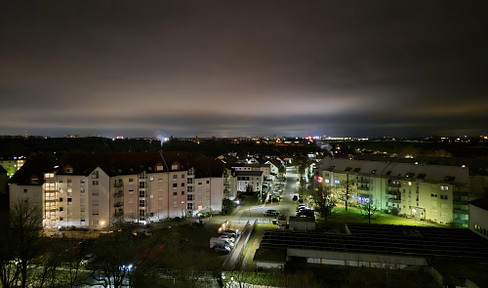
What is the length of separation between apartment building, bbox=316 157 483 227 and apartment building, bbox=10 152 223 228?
27.6 m

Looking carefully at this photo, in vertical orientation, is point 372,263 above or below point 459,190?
below

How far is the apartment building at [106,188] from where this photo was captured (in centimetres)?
3409

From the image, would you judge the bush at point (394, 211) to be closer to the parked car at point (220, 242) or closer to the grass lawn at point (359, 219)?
the grass lawn at point (359, 219)

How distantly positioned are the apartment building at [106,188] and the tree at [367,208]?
2501cm

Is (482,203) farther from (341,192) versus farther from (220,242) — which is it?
(220,242)

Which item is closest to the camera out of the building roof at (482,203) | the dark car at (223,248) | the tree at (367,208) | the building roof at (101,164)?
the dark car at (223,248)

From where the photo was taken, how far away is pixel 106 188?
112 feet

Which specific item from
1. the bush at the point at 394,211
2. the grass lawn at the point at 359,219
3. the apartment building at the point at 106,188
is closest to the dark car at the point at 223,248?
the apartment building at the point at 106,188

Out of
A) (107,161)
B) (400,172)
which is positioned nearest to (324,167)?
(400,172)

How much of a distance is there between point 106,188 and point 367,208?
3548 cm

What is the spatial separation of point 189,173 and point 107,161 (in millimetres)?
10941

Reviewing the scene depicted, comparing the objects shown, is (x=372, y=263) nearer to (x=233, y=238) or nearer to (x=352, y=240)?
(x=352, y=240)

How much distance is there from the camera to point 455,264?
22734 mm

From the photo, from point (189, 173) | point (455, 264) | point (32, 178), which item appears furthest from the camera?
→ point (189, 173)
